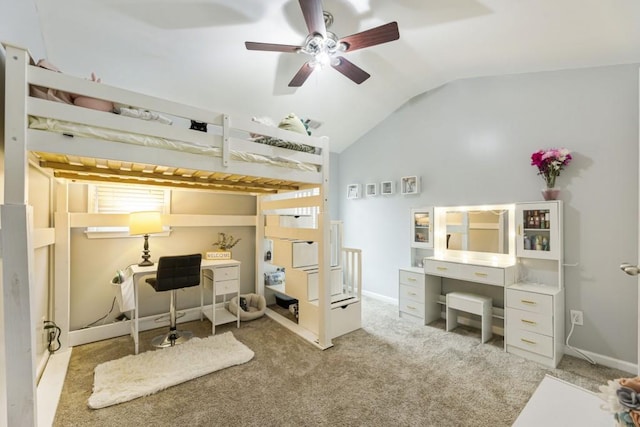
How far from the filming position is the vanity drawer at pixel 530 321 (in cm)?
234

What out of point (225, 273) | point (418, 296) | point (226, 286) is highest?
point (225, 273)

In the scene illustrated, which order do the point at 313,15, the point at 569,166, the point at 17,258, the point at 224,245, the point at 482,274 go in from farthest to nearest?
the point at 224,245
the point at 482,274
the point at 569,166
the point at 313,15
the point at 17,258

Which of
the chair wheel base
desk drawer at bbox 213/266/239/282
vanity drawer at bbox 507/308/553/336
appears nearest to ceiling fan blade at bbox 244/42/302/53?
desk drawer at bbox 213/266/239/282

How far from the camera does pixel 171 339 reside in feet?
8.98

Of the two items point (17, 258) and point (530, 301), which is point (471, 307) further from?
point (17, 258)

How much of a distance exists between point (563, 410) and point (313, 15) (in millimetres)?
2404

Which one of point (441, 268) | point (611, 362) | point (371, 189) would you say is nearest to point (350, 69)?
point (371, 189)

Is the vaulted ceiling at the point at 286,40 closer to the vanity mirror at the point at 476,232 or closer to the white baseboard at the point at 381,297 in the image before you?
the vanity mirror at the point at 476,232

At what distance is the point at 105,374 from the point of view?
2.13 meters

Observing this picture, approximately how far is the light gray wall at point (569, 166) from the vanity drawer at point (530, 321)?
423 millimetres

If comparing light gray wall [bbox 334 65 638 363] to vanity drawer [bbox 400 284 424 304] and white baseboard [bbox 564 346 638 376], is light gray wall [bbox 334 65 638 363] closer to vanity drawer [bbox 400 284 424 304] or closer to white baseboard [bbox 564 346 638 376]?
white baseboard [bbox 564 346 638 376]

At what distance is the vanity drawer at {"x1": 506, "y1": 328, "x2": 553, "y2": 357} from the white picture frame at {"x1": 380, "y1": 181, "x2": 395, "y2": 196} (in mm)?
2122

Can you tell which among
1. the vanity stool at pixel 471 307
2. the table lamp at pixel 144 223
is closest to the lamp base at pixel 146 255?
the table lamp at pixel 144 223

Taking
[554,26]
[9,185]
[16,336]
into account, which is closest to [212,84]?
[9,185]
